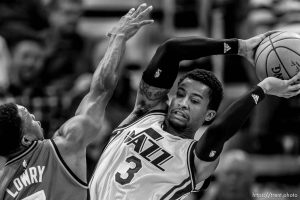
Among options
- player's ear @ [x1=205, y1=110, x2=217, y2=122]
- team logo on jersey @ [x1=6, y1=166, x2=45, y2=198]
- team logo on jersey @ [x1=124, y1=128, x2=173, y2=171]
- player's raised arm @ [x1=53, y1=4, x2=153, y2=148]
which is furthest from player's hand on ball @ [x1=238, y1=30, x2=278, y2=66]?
team logo on jersey @ [x1=6, y1=166, x2=45, y2=198]

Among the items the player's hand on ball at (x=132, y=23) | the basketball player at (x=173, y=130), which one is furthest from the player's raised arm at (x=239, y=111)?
the player's hand on ball at (x=132, y=23)

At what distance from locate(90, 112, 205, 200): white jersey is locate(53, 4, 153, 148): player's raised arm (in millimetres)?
526

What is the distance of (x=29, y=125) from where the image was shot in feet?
19.4

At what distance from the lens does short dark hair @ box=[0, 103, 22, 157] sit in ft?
18.5

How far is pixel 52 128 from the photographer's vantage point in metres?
8.62

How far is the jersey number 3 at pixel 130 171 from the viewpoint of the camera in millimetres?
6309

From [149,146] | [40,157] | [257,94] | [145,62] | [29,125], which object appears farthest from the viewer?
[145,62]

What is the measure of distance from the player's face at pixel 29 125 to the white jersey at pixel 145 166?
2.59 ft

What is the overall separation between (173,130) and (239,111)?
0.91 m

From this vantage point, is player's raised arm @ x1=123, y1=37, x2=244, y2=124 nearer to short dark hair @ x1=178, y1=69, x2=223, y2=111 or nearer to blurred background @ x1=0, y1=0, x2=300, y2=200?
short dark hair @ x1=178, y1=69, x2=223, y2=111

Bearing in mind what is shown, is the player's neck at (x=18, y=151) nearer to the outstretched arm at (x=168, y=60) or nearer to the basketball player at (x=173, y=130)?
the basketball player at (x=173, y=130)

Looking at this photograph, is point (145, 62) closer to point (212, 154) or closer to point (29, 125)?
point (212, 154)

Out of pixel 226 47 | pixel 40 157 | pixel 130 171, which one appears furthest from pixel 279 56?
pixel 40 157

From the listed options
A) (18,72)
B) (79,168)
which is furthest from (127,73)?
(79,168)
